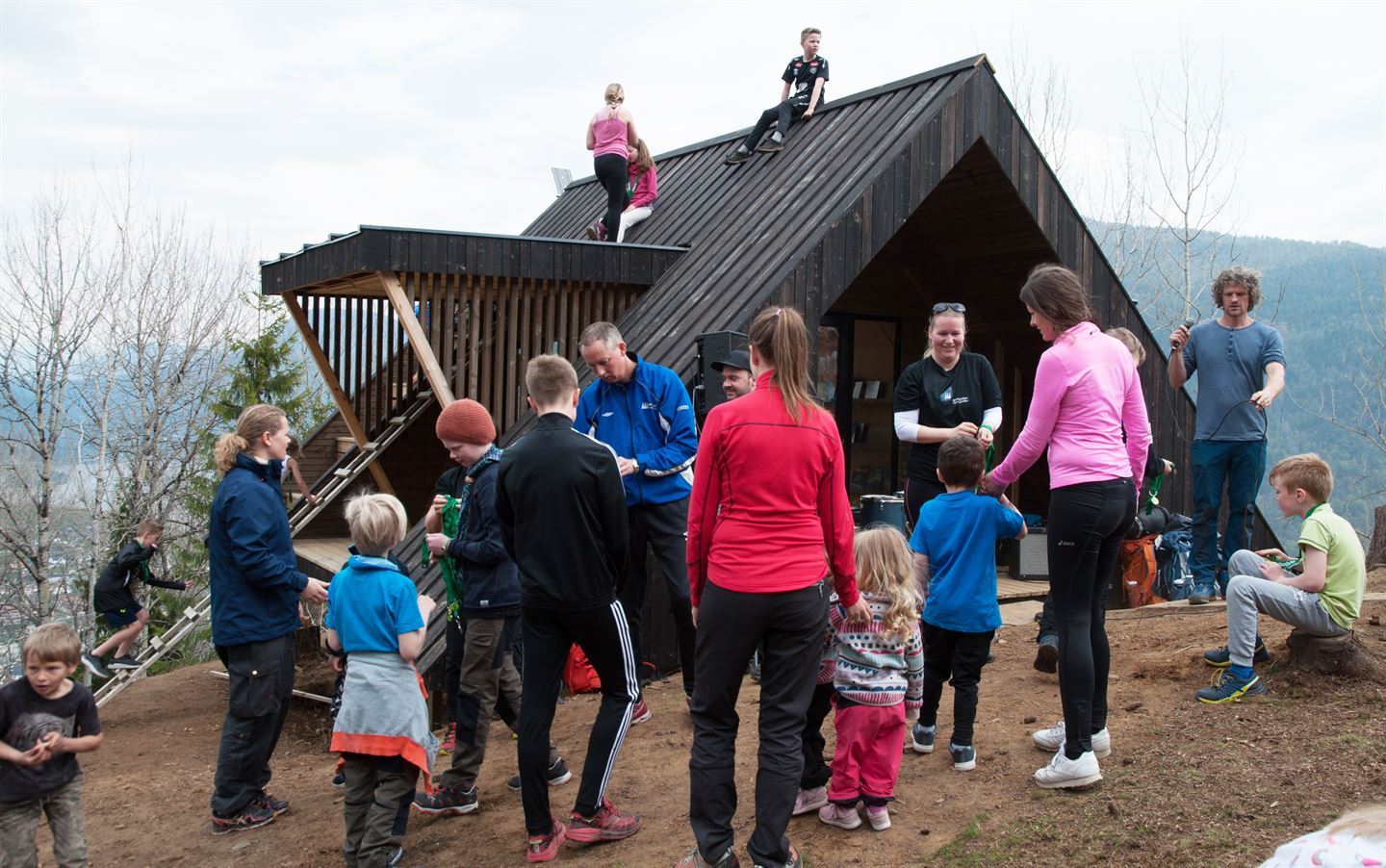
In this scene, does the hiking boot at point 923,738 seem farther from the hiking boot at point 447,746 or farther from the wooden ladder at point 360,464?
the wooden ladder at point 360,464

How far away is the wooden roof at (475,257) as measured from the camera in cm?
765

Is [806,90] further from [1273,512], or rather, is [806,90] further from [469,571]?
[1273,512]

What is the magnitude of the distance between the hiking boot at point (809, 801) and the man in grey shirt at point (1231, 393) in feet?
11.5

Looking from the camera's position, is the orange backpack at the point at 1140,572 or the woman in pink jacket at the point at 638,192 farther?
the woman in pink jacket at the point at 638,192

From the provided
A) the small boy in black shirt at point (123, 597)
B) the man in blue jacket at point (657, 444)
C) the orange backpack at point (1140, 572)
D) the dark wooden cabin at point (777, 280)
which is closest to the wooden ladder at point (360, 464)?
the dark wooden cabin at point (777, 280)

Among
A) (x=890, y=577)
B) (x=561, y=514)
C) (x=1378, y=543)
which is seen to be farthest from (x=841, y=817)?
(x=1378, y=543)

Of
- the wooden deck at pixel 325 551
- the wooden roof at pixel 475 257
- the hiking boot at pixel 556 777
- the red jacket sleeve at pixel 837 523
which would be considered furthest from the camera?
the wooden deck at pixel 325 551

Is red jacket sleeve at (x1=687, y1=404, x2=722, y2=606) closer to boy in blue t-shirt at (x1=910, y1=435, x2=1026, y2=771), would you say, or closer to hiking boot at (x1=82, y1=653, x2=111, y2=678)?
boy in blue t-shirt at (x1=910, y1=435, x2=1026, y2=771)

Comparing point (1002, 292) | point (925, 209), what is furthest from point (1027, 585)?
point (925, 209)

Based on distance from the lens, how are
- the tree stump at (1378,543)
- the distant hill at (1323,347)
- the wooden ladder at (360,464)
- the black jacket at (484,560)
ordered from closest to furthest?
the black jacket at (484,560)
the tree stump at (1378,543)
the wooden ladder at (360,464)
the distant hill at (1323,347)

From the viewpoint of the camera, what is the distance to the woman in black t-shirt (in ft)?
16.8

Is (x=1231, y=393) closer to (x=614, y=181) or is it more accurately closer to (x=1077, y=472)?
(x=1077, y=472)

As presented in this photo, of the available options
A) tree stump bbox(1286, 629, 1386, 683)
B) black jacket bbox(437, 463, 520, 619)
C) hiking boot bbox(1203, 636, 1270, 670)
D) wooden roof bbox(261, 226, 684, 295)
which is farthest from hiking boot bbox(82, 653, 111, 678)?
tree stump bbox(1286, 629, 1386, 683)

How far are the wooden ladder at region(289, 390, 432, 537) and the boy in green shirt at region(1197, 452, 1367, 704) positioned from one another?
26.5 ft
